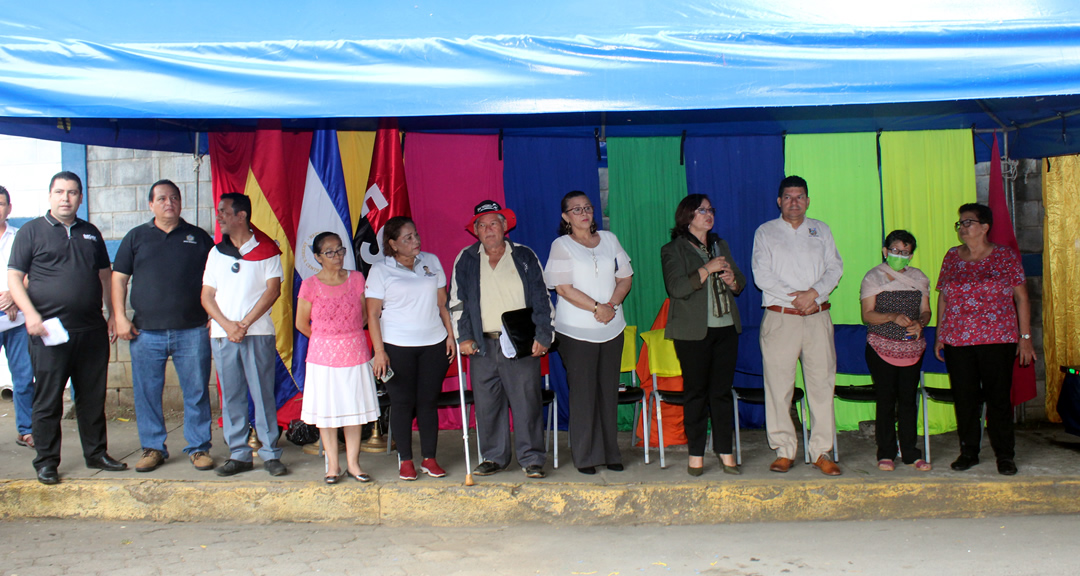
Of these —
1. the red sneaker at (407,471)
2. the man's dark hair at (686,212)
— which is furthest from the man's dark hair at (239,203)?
the man's dark hair at (686,212)

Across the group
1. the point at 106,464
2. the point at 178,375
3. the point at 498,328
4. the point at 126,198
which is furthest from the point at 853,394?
the point at 126,198

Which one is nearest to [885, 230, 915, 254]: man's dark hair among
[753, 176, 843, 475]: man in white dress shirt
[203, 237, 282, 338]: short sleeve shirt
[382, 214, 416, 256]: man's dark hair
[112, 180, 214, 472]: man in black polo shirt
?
[753, 176, 843, 475]: man in white dress shirt

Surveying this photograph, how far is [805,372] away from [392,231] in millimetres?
A: 2615

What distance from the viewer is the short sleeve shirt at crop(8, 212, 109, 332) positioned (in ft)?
14.8

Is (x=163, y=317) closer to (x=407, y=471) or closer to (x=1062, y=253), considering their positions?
(x=407, y=471)

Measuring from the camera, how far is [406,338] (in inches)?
180

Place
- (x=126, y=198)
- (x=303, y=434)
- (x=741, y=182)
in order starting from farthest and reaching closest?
(x=126, y=198) → (x=741, y=182) → (x=303, y=434)

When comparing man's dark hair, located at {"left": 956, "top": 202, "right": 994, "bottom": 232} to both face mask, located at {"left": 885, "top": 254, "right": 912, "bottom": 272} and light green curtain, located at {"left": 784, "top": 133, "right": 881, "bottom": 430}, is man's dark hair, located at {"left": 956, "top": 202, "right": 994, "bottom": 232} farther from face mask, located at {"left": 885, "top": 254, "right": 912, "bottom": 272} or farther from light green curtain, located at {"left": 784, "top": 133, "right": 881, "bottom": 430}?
light green curtain, located at {"left": 784, "top": 133, "right": 881, "bottom": 430}

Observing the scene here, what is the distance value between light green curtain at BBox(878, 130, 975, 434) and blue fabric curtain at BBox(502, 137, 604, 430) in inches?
83.1

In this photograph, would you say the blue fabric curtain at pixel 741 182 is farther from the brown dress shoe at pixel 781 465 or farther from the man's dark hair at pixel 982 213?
the man's dark hair at pixel 982 213

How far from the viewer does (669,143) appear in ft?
18.7

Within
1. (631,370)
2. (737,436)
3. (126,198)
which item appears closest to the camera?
(737,436)

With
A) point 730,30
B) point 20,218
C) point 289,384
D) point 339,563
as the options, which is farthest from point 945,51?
point 20,218

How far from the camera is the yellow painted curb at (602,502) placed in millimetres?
4344
